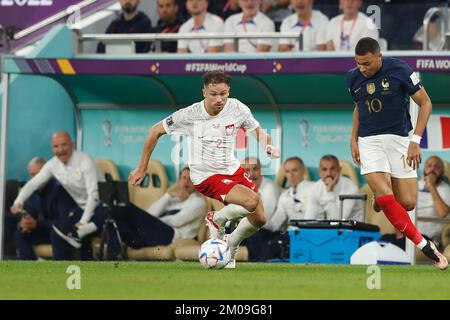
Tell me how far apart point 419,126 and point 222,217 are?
219 cm

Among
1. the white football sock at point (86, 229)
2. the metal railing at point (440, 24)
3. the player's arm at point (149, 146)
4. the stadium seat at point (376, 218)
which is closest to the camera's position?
the player's arm at point (149, 146)

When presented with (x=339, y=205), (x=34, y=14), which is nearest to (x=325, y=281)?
(x=339, y=205)

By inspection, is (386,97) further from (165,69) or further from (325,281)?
(165,69)

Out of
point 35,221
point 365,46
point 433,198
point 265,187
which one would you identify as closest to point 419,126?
point 365,46

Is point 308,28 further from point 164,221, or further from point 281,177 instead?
point 164,221

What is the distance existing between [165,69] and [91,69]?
1.15 m

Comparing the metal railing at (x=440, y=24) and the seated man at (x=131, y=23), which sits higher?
the seated man at (x=131, y=23)

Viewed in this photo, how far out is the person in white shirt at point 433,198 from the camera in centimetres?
1794

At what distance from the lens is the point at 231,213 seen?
13.7 metres

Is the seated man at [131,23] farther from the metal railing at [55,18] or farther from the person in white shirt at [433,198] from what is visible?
the person in white shirt at [433,198]

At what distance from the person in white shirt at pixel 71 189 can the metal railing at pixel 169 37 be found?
4.66ft

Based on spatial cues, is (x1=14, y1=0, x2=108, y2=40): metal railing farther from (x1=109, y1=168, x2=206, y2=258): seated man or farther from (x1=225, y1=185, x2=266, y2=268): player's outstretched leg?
(x1=225, y1=185, x2=266, y2=268): player's outstretched leg

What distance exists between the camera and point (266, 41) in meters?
19.0

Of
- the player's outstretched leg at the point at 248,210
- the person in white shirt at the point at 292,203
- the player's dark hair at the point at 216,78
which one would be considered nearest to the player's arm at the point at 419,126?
the player's outstretched leg at the point at 248,210
